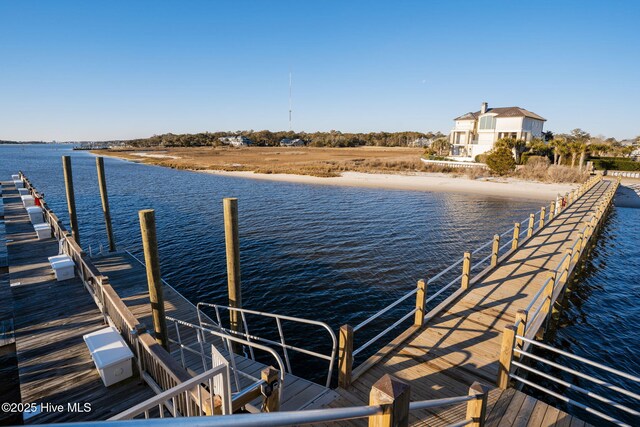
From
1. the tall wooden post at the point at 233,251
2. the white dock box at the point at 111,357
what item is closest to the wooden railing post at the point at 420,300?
the tall wooden post at the point at 233,251

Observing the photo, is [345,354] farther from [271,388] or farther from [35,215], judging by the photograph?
[35,215]

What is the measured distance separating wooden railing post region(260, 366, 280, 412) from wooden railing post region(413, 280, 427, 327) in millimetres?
5174

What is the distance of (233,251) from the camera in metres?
10.1

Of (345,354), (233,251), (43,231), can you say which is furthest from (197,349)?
(43,231)

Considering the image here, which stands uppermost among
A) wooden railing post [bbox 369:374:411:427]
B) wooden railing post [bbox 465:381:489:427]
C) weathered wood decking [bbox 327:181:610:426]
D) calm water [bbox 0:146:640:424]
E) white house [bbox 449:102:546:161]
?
white house [bbox 449:102:546:161]

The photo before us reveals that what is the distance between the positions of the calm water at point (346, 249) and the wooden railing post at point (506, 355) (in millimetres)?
6484

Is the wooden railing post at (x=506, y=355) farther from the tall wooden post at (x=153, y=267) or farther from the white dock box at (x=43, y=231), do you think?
the white dock box at (x=43, y=231)

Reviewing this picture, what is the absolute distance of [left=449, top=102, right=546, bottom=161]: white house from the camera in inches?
2366

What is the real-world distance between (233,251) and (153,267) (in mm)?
2180

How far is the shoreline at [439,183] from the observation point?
141 ft

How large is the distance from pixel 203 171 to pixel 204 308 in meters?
63.1

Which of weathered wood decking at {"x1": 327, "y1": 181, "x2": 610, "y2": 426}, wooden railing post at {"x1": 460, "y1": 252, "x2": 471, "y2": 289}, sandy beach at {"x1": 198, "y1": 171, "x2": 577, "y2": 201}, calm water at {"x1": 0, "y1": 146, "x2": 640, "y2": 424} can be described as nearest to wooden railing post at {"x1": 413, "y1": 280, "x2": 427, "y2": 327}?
weathered wood decking at {"x1": 327, "y1": 181, "x2": 610, "y2": 426}

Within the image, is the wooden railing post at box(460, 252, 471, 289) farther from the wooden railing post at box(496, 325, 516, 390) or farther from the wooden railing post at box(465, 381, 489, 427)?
the wooden railing post at box(465, 381, 489, 427)

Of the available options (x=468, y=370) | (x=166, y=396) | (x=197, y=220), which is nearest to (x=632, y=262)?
(x=468, y=370)
